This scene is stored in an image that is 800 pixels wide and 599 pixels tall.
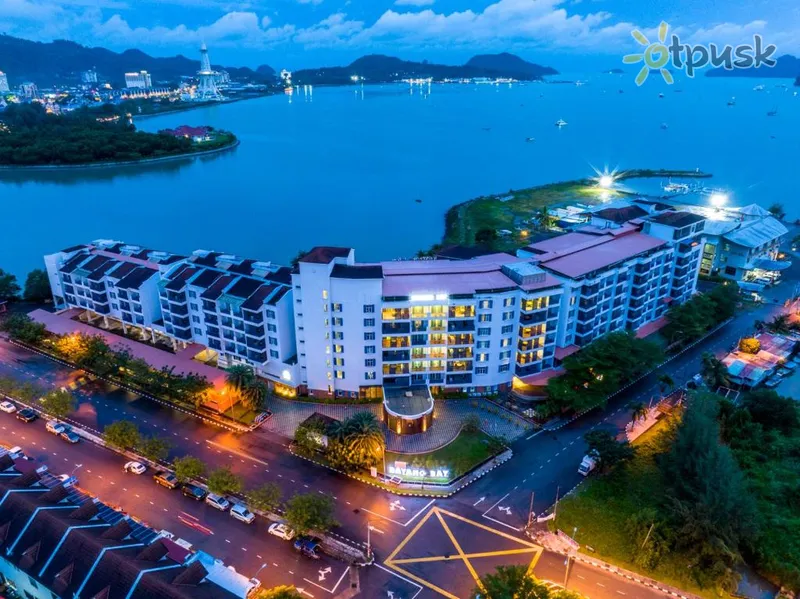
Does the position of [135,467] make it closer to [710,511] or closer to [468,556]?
[468,556]

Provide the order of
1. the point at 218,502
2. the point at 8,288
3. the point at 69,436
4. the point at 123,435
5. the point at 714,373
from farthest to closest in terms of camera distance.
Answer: the point at 8,288
the point at 714,373
the point at 69,436
the point at 123,435
the point at 218,502

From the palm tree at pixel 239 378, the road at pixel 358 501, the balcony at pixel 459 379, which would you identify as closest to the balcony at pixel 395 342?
the balcony at pixel 459 379

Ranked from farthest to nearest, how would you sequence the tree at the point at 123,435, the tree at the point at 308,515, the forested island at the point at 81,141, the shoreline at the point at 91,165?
the forested island at the point at 81,141, the shoreline at the point at 91,165, the tree at the point at 123,435, the tree at the point at 308,515

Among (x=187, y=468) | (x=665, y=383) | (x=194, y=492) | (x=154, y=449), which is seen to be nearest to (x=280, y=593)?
(x=194, y=492)

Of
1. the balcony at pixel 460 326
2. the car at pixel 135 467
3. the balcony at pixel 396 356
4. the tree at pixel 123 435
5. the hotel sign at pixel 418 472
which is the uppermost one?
the balcony at pixel 460 326

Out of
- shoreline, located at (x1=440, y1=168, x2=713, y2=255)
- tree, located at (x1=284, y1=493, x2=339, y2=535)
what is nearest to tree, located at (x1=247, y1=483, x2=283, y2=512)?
tree, located at (x1=284, y1=493, x2=339, y2=535)

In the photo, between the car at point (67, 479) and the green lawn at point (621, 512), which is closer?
the green lawn at point (621, 512)

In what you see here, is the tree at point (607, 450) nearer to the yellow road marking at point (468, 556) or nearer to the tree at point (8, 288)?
the yellow road marking at point (468, 556)

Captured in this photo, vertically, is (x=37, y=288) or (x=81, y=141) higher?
(x=81, y=141)
